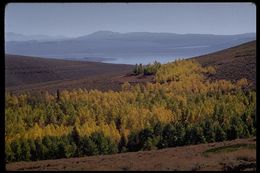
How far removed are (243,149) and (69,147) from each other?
32262mm

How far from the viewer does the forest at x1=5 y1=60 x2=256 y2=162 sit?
57688 mm

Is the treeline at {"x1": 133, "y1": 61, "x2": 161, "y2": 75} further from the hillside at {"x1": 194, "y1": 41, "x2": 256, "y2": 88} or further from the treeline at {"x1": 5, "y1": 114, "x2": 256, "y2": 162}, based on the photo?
the treeline at {"x1": 5, "y1": 114, "x2": 256, "y2": 162}

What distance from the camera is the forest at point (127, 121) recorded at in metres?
57.7

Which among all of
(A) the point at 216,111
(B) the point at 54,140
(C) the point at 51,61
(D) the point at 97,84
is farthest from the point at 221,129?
(C) the point at 51,61

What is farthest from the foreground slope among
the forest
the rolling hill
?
the rolling hill

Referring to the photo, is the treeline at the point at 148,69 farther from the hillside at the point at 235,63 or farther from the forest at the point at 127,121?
the forest at the point at 127,121

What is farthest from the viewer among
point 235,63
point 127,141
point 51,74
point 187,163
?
point 51,74

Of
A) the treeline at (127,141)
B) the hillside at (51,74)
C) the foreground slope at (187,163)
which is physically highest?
the hillside at (51,74)

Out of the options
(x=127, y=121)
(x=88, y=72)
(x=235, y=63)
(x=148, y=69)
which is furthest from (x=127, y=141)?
(x=88, y=72)

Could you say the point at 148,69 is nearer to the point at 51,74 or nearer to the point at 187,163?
the point at 51,74

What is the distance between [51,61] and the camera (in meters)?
199

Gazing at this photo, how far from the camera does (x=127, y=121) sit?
247 feet

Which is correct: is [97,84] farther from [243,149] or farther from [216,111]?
[243,149]

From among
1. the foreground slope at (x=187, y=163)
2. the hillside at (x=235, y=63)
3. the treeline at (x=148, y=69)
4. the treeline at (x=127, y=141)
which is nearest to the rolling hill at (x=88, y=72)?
the hillside at (x=235, y=63)
